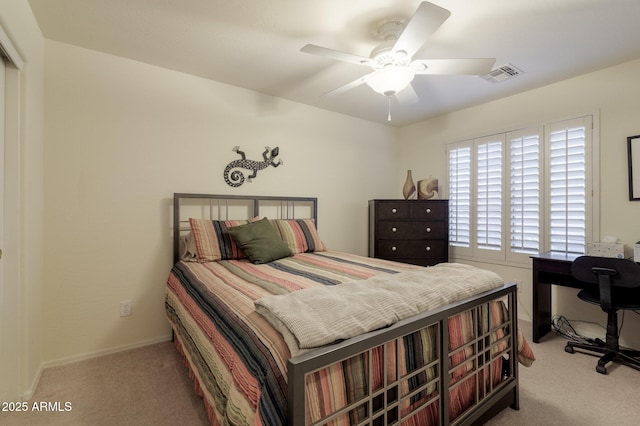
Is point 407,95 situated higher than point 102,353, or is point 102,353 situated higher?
point 407,95

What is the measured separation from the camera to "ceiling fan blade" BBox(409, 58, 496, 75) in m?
1.75

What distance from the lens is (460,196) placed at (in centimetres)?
367

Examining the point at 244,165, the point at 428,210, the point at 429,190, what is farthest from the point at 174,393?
the point at 429,190

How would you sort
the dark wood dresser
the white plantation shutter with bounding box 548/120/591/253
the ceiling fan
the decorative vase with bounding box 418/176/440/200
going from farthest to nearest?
the decorative vase with bounding box 418/176/440/200
the dark wood dresser
the white plantation shutter with bounding box 548/120/591/253
the ceiling fan

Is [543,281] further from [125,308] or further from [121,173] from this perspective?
[121,173]

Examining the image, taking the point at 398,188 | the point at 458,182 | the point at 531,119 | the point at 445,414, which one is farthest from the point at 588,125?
the point at 445,414

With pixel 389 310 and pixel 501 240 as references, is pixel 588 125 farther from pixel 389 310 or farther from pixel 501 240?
pixel 389 310

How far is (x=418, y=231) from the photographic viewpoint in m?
3.57

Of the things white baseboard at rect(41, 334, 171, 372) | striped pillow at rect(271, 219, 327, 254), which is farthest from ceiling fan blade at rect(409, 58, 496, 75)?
white baseboard at rect(41, 334, 171, 372)

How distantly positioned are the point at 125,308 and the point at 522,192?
12.8 ft

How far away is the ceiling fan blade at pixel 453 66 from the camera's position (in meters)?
1.75

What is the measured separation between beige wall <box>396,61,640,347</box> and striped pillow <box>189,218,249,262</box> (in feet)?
9.23

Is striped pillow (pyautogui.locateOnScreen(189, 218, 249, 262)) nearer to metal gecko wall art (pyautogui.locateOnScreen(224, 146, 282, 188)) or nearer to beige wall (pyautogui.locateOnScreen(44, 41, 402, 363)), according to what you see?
beige wall (pyautogui.locateOnScreen(44, 41, 402, 363))

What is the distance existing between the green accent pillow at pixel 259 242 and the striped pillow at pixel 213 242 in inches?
2.9
